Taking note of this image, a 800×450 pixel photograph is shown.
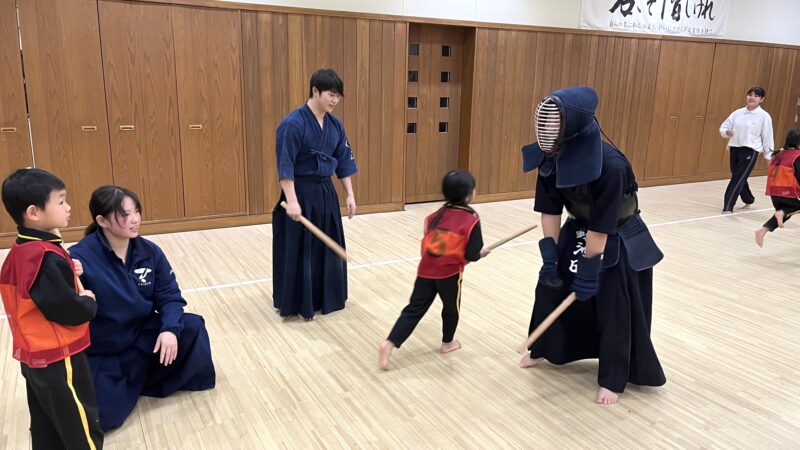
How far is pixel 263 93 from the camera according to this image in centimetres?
571

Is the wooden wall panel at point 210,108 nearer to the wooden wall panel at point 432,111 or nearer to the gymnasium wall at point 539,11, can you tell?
the gymnasium wall at point 539,11

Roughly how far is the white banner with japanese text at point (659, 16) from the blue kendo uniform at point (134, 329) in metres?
6.58

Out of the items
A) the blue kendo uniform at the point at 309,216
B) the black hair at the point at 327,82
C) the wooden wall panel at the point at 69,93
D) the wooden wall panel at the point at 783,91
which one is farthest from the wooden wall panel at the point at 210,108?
the wooden wall panel at the point at 783,91

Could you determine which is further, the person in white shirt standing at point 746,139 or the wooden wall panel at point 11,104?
the person in white shirt standing at point 746,139

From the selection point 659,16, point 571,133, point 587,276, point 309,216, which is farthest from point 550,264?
point 659,16

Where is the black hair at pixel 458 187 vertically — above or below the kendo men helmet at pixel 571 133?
below

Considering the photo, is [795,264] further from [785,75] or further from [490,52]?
[785,75]

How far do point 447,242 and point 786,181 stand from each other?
11.2ft

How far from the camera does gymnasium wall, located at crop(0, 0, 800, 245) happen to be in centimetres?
492

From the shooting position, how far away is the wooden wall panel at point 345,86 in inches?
224

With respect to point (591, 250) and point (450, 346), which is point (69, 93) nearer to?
point (450, 346)

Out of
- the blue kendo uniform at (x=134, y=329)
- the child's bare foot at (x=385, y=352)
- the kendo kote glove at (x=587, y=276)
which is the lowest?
the child's bare foot at (x=385, y=352)

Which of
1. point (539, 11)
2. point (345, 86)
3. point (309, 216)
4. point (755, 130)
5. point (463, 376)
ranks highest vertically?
point (539, 11)

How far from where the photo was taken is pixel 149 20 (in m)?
5.10
